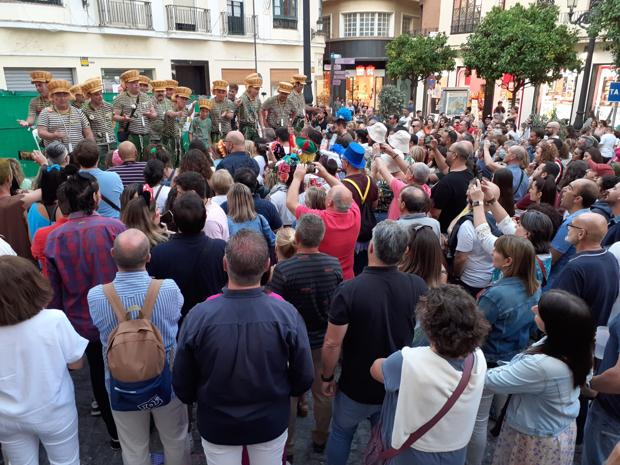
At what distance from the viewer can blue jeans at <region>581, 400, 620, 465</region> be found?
2549mm

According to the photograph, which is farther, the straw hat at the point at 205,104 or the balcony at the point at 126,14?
the balcony at the point at 126,14

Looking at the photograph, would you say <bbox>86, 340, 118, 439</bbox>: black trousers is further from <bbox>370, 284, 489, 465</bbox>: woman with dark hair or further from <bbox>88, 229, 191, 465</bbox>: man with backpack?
<bbox>370, 284, 489, 465</bbox>: woman with dark hair

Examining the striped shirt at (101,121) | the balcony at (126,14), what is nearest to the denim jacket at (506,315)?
the striped shirt at (101,121)

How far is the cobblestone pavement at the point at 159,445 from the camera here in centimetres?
329

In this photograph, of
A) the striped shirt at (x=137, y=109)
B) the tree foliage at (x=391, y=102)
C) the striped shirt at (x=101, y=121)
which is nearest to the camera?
the striped shirt at (x=101, y=121)

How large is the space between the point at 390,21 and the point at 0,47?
2683 cm

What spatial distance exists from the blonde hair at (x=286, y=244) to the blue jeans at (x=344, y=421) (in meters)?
1.04

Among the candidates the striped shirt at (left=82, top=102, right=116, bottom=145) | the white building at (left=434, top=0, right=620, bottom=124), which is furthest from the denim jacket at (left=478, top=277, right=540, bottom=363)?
the white building at (left=434, top=0, right=620, bottom=124)

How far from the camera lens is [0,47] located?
49.0 ft

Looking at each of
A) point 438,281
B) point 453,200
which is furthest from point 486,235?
point 453,200

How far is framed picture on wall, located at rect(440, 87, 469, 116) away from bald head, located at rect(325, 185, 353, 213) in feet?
47.1

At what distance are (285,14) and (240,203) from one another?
77.5ft

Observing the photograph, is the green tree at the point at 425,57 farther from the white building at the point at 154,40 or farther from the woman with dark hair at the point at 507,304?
the woman with dark hair at the point at 507,304

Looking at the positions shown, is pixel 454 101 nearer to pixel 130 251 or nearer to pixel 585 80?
pixel 585 80
